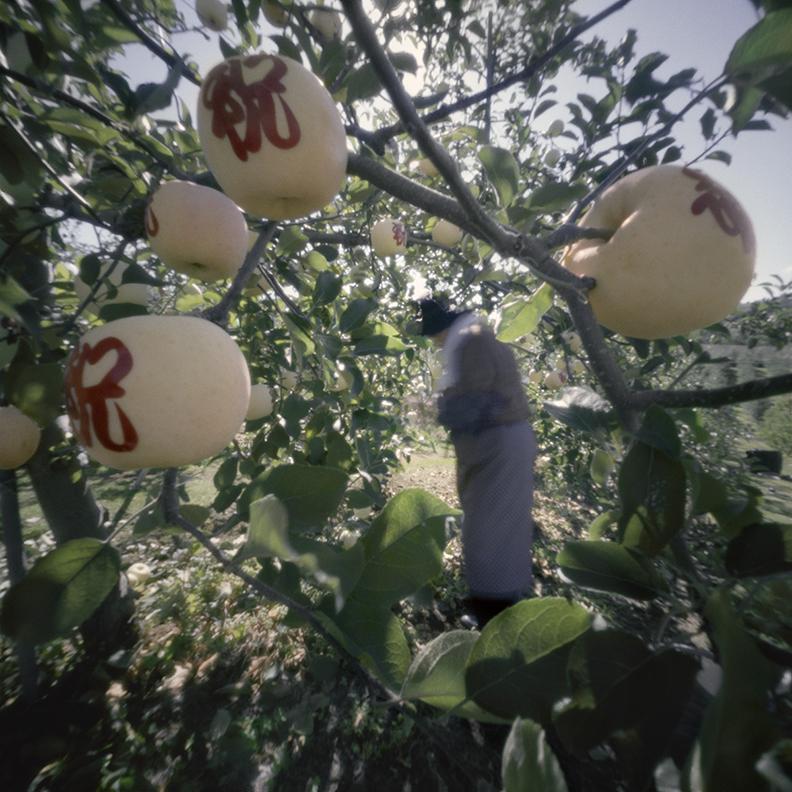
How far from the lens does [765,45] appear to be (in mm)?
499

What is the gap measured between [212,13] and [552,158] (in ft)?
7.22

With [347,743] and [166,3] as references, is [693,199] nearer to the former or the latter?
[166,3]

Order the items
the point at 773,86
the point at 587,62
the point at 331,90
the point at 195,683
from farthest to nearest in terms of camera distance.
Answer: the point at 195,683
the point at 587,62
the point at 331,90
the point at 773,86

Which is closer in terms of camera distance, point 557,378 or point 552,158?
point 552,158

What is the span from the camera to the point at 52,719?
5.43ft

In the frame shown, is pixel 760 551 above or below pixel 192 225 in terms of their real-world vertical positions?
below

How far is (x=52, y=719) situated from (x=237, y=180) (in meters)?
2.52

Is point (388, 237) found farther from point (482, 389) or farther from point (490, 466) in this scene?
point (490, 466)

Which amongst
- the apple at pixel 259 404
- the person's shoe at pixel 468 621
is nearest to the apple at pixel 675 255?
the apple at pixel 259 404

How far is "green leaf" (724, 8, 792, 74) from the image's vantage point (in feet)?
1.56

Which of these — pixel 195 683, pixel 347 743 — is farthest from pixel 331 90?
pixel 195 683

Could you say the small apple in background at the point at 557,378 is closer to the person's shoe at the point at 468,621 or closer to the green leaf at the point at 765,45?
the person's shoe at the point at 468,621

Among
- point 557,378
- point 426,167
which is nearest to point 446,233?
point 426,167

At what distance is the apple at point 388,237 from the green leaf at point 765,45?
159 cm
